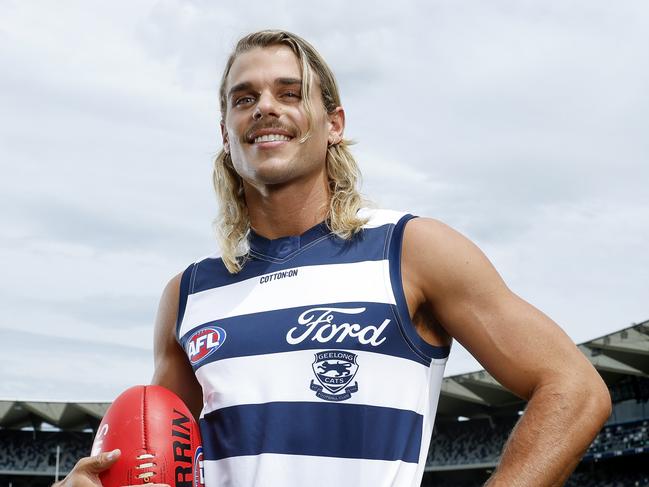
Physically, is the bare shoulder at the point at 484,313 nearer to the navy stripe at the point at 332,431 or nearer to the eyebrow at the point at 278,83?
the navy stripe at the point at 332,431

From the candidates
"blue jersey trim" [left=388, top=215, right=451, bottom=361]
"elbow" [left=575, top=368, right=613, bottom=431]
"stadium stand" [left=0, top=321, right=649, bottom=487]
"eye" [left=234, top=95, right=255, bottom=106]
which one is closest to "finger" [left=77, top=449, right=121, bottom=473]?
"blue jersey trim" [left=388, top=215, right=451, bottom=361]

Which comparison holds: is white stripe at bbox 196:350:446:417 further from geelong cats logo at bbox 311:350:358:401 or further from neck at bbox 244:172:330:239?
neck at bbox 244:172:330:239

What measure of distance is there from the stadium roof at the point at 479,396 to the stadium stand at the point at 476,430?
0.11 feet

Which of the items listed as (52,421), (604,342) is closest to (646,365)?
(604,342)

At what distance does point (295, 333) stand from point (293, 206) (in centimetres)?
56

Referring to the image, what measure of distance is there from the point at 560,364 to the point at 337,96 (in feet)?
4.67

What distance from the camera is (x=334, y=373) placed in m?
2.65

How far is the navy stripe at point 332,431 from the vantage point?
2590 mm

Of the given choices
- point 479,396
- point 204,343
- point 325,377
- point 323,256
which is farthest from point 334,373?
point 479,396

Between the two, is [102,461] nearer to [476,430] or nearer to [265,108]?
[265,108]

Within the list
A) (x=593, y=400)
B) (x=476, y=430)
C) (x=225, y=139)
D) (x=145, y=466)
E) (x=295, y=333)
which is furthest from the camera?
(x=476, y=430)

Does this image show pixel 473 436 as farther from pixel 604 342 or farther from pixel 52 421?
pixel 52 421

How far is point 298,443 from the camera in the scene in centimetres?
262

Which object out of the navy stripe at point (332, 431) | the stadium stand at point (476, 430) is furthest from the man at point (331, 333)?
the stadium stand at point (476, 430)
